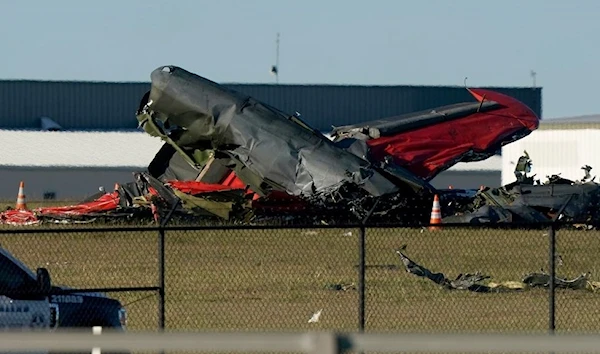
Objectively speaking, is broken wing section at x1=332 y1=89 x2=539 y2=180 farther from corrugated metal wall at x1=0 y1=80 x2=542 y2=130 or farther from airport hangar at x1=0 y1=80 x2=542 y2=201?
corrugated metal wall at x1=0 y1=80 x2=542 y2=130

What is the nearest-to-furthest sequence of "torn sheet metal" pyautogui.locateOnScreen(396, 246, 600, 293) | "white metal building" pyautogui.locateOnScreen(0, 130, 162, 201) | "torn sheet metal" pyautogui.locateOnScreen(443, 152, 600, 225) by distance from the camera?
"torn sheet metal" pyautogui.locateOnScreen(396, 246, 600, 293), "torn sheet metal" pyautogui.locateOnScreen(443, 152, 600, 225), "white metal building" pyautogui.locateOnScreen(0, 130, 162, 201)

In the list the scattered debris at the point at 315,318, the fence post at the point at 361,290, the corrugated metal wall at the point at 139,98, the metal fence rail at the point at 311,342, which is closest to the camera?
the metal fence rail at the point at 311,342

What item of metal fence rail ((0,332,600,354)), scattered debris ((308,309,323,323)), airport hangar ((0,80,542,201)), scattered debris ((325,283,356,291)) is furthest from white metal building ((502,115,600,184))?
metal fence rail ((0,332,600,354))

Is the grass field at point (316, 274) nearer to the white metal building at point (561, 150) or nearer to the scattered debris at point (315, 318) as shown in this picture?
the scattered debris at point (315, 318)

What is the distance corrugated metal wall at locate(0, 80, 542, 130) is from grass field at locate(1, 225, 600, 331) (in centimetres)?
4037

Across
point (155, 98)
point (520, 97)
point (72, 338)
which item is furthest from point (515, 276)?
point (520, 97)

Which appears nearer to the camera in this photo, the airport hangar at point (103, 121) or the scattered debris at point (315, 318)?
the scattered debris at point (315, 318)

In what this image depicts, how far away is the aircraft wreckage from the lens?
89.1 ft

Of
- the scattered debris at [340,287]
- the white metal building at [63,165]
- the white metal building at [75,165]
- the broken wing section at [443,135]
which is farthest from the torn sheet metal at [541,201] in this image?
the white metal building at [63,165]

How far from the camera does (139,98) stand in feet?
→ 221

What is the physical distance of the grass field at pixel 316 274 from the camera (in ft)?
52.5

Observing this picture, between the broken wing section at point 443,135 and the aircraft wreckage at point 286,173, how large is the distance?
3 centimetres

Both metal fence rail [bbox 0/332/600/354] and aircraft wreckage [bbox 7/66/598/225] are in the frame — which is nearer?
metal fence rail [bbox 0/332/600/354]

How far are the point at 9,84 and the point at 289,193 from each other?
4094 centimetres
